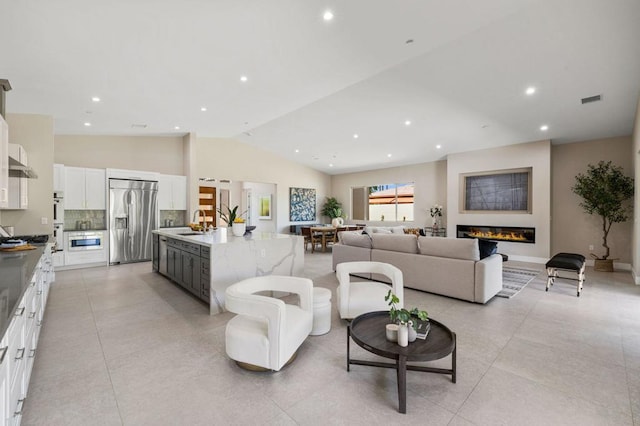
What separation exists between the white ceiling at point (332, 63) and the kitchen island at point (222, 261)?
7.99ft

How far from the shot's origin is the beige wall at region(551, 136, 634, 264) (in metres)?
6.29

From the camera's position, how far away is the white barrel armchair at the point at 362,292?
10.2 feet

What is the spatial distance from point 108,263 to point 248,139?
202 inches

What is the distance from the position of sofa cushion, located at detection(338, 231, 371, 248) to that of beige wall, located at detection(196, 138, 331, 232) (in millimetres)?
4550

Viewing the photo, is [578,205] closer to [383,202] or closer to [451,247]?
[451,247]

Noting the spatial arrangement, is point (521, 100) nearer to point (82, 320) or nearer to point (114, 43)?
point (114, 43)

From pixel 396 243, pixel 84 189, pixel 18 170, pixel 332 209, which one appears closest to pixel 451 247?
pixel 396 243

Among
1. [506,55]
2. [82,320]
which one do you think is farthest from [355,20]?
[82,320]

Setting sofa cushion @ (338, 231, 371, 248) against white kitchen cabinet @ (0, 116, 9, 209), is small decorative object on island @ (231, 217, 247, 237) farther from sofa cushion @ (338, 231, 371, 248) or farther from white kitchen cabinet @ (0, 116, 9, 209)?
white kitchen cabinet @ (0, 116, 9, 209)

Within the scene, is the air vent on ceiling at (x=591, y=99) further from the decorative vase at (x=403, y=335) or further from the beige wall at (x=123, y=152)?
the beige wall at (x=123, y=152)

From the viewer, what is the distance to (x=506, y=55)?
413cm

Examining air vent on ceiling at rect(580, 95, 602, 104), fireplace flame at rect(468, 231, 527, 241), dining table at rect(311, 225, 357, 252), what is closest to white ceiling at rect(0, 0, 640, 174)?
air vent on ceiling at rect(580, 95, 602, 104)

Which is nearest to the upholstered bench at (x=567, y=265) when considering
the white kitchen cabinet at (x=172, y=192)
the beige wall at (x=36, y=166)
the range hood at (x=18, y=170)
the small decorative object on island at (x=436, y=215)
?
the small decorative object on island at (x=436, y=215)

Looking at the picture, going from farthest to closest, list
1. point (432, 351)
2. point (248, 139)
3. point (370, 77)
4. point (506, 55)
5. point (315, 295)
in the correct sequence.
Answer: point (248, 139), point (370, 77), point (506, 55), point (315, 295), point (432, 351)
